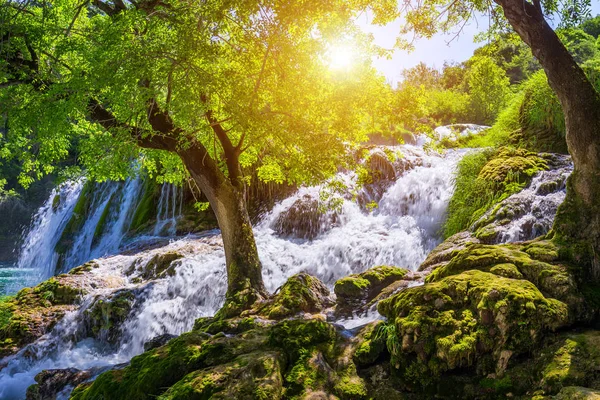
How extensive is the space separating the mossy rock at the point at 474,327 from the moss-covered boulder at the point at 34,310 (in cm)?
830

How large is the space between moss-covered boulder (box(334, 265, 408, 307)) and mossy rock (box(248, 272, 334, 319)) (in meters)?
0.32

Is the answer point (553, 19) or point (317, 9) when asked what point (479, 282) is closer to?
point (317, 9)

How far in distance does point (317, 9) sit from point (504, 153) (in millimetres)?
7226

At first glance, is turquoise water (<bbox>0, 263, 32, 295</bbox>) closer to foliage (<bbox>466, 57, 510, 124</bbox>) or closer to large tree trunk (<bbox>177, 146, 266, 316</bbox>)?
large tree trunk (<bbox>177, 146, 266, 316</bbox>)

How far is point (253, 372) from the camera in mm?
3578

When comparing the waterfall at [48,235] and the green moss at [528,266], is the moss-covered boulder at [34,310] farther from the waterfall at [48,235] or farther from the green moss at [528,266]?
the waterfall at [48,235]

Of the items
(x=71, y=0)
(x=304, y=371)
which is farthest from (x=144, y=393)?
(x=71, y=0)

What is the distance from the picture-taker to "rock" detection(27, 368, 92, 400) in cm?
581

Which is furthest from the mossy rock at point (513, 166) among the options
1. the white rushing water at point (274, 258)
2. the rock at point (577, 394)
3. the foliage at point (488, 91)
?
the foliage at point (488, 91)

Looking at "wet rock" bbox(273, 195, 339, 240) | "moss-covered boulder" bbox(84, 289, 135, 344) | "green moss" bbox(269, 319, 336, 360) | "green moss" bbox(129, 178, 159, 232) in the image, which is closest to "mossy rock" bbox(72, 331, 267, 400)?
"green moss" bbox(269, 319, 336, 360)

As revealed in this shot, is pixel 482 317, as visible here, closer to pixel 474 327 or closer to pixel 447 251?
pixel 474 327

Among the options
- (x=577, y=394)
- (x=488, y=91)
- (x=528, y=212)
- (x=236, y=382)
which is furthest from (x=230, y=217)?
(x=488, y=91)

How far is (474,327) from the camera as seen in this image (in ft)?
11.8

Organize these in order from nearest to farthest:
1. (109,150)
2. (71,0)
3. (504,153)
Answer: (109,150) → (71,0) → (504,153)
